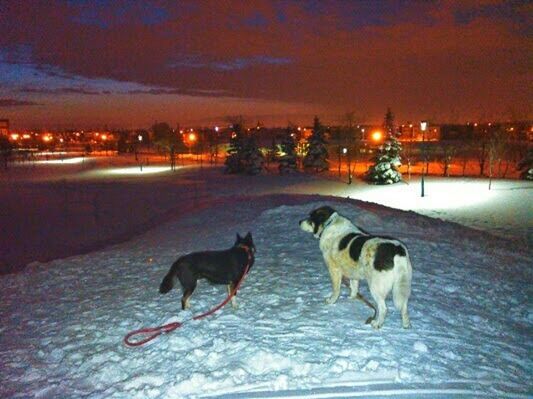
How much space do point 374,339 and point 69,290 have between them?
234 inches

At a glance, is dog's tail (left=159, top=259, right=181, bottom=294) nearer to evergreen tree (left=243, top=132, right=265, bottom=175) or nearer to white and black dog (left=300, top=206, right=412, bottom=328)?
white and black dog (left=300, top=206, right=412, bottom=328)

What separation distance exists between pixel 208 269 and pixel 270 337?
1365 mm

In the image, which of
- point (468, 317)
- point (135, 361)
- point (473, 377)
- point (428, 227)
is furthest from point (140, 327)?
point (428, 227)

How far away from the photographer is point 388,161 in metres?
37.5

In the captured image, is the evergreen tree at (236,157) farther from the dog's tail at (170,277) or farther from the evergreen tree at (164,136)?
the dog's tail at (170,277)

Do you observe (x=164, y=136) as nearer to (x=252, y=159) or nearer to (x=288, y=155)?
(x=252, y=159)

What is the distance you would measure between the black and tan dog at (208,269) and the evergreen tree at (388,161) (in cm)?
3263

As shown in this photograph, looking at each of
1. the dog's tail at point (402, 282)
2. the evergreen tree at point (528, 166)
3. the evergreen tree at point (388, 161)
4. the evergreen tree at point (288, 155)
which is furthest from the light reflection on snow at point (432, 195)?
the dog's tail at point (402, 282)

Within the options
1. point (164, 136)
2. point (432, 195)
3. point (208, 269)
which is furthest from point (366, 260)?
point (164, 136)

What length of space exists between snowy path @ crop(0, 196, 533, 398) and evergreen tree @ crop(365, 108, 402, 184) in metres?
27.9

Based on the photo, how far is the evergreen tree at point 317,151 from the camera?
47.8m

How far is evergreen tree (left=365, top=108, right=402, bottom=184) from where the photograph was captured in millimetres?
37031

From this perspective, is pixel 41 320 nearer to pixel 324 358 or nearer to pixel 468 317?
pixel 324 358

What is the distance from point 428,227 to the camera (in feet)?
45.2
